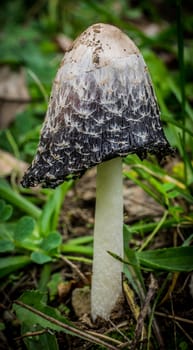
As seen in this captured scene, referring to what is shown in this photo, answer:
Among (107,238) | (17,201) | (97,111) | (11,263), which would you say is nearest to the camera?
(97,111)

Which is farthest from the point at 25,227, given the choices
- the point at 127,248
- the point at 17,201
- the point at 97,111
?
the point at 97,111

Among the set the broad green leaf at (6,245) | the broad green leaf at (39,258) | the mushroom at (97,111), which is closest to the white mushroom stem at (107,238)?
the mushroom at (97,111)

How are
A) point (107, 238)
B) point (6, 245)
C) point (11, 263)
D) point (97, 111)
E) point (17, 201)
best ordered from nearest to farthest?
1. point (97, 111)
2. point (107, 238)
3. point (6, 245)
4. point (11, 263)
5. point (17, 201)

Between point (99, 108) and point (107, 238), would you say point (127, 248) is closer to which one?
point (107, 238)

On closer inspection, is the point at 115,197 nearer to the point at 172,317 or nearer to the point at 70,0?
the point at 172,317

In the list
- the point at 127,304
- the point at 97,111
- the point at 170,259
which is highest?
the point at 97,111

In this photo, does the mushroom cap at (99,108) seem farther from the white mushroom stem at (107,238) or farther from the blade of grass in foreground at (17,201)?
the blade of grass in foreground at (17,201)

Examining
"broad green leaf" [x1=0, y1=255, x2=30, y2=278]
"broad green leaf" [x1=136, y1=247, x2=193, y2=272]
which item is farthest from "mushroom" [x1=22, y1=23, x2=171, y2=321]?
"broad green leaf" [x1=0, y1=255, x2=30, y2=278]

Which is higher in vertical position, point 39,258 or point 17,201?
point 17,201
